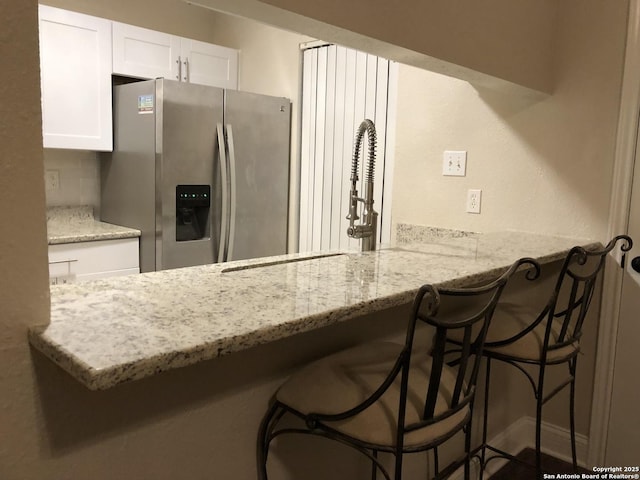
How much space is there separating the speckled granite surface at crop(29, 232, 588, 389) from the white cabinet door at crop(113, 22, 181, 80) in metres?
2.01

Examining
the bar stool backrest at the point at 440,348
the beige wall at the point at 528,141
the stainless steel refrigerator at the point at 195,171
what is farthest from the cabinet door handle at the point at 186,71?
the bar stool backrest at the point at 440,348

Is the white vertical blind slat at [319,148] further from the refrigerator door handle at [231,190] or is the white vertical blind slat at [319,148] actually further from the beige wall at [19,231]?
the beige wall at [19,231]

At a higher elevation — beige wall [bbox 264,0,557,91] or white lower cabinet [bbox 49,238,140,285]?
Result: beige wall [bbox 264,0,557,91]

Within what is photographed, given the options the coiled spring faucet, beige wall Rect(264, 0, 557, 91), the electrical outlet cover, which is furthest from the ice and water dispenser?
beige wall Rect(264, 0, 557, 91)

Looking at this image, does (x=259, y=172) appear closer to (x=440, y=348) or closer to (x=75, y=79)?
(x=75, y=79)

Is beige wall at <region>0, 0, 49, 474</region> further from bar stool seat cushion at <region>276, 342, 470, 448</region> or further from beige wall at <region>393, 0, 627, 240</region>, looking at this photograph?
beige wall at <region>393, 0, 627, 240</region>

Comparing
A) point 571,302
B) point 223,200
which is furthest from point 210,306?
point 223,200

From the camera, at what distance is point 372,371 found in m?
1.30

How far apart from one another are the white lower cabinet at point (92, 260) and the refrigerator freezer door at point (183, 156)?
0.19 m

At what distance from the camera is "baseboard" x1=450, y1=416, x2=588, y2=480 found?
2.39m

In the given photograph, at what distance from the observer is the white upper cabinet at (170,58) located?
10.3 ft

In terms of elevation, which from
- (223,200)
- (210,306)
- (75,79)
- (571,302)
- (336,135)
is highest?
(75,79)

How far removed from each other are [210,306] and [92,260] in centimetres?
207

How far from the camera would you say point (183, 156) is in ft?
9.93
